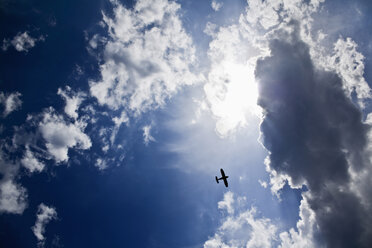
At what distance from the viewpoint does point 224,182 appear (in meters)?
94.6
